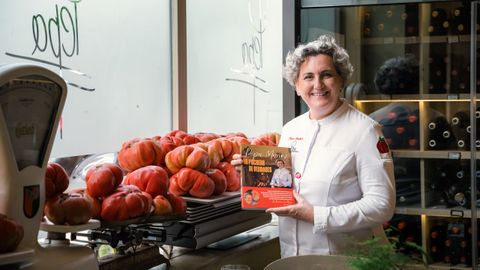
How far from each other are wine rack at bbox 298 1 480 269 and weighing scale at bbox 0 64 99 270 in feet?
9.02

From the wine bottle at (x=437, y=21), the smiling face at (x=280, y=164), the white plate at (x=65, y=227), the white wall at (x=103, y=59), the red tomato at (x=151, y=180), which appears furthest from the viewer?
the wine bottle at (x=437, y=21)

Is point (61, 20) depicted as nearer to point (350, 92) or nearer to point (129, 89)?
point (129, 89)

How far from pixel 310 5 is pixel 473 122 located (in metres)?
1.26

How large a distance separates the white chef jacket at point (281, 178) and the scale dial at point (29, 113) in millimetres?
982

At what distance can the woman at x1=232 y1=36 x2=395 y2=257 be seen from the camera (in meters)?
2.35

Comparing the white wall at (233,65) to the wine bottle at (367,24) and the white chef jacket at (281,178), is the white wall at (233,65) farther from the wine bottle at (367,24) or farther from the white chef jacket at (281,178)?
the white chef jacket at (281,178)

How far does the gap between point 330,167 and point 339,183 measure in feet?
0.22

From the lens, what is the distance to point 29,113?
1.62m

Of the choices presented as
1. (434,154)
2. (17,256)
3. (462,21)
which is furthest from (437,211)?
(17,256)

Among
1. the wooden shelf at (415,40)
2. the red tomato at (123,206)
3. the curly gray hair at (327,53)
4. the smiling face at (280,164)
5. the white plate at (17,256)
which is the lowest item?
the white plate at (17,256)

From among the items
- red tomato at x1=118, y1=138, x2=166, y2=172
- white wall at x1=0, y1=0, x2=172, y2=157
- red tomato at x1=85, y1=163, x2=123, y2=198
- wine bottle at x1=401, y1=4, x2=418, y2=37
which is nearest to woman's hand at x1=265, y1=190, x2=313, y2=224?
red tomato at x1=118, y1=138, x2=166, y2=172

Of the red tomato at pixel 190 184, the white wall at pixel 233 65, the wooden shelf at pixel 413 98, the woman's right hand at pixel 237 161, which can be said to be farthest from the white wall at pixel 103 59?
the wooden shelf at pixel 413 98

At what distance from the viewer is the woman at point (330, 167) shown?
2.35 metres

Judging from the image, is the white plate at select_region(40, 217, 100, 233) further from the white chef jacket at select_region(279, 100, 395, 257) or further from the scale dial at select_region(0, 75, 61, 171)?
the white chef jacket at select_region(279, 100, 395, 257)
